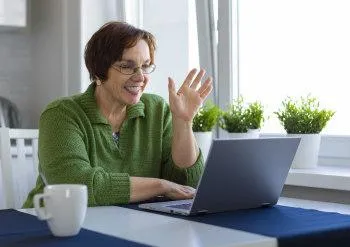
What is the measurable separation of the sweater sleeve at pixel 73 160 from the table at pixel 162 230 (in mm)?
140

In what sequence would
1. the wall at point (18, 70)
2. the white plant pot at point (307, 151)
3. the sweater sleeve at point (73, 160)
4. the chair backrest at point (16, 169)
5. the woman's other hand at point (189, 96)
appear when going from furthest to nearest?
1. the wall at point (18, 70)
2. the white plant pot at point (307, 151)
3. the chair backrest at point (16, 169)
4. the woman's other hand at point (189, 96)
5. the sweater sleeve at point (73, 160)

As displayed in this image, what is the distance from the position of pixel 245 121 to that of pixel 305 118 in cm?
27

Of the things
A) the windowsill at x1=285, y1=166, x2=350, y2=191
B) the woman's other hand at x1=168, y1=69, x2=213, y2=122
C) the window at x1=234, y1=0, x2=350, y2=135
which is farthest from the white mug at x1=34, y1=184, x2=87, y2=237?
the window at x1=234, y1=0, x2=350, y2=135

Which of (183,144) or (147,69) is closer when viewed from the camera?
(183,144)

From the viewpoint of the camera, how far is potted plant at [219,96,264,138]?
2.71 metres

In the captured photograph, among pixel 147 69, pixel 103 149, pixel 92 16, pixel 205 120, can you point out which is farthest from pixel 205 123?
pixel 92 16

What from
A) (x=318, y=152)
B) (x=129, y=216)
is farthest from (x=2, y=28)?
(x=129, y=216)

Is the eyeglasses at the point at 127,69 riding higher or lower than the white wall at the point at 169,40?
lower

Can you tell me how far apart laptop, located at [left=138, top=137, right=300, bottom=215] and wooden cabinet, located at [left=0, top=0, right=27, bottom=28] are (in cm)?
231

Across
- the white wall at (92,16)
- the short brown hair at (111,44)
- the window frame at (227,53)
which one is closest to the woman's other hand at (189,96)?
the short brown hair at (111,44)

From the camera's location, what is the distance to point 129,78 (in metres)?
2.19

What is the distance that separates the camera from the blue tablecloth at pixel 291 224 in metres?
1.39

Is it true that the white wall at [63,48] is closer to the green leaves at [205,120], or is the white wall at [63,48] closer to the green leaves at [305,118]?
the green leaves at [205,120]

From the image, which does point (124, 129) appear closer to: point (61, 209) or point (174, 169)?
point (174, 169)
